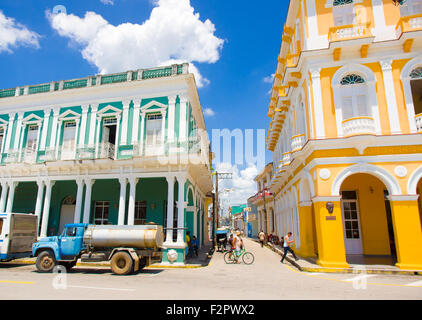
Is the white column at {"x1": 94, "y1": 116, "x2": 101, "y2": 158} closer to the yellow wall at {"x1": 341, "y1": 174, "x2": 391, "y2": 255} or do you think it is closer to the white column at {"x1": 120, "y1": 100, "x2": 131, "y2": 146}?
the white column at {"x1": 120, "y1": 100, "x2": 131, "y2": 146}

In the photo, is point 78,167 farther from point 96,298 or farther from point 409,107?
point 409,107

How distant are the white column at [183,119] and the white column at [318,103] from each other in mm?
6525

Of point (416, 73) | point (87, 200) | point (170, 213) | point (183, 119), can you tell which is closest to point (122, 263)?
point (170, 213)

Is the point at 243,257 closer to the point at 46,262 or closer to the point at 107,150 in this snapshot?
the point at 46,262

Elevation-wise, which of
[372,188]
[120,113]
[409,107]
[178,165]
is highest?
[120,113]

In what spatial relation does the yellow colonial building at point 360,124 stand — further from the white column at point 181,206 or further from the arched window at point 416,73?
the white column at point 181,206

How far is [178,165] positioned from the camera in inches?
Result: 540

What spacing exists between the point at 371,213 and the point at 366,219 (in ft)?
1.35

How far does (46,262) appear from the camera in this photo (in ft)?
34.7

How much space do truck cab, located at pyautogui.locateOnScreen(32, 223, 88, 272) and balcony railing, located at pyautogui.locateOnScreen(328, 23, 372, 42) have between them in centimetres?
1387

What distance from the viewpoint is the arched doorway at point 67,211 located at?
1738 centimetres
